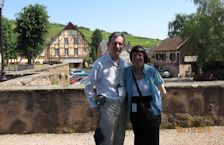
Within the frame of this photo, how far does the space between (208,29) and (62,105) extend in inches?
1334

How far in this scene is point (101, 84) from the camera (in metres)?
4.55

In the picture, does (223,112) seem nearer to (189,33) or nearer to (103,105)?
(103,105)

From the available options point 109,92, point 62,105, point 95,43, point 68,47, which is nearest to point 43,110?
point 62,105

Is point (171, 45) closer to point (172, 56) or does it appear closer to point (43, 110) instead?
point (172, 56)

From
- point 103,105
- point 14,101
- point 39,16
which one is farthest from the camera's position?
point 39,16

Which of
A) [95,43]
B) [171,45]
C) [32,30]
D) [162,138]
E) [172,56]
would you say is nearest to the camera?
[162,138]

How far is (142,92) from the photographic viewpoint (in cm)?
453

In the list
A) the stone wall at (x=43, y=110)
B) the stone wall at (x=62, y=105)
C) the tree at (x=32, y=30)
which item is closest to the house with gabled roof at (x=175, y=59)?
the tree at (x=32, y=30)

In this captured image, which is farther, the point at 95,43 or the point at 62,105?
the point at 95,43

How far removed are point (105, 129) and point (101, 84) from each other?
0.51 metres

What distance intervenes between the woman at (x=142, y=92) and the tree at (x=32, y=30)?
153 feet

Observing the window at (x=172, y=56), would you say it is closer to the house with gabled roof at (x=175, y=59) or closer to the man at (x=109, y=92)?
the house with gabled roof at (x=175, y=59)

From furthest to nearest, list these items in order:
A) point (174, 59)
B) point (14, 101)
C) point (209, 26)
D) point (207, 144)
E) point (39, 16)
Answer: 1. point (174, 59)
2. point (39, 16)
3. point (209, 26)
4. point (14, 101)
5. point (207, 144)

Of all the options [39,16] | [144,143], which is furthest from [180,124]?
[39,16]
